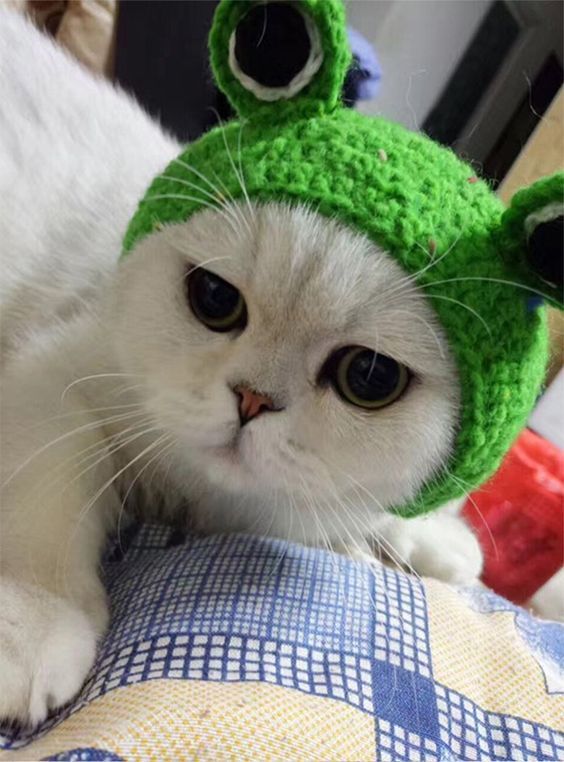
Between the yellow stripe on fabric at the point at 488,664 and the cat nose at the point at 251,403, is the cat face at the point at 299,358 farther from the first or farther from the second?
the yellow stripe on fabric at the point at 488,664

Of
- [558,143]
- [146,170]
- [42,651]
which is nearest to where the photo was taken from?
[42,651]

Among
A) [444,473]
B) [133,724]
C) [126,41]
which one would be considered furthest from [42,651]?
[126,41]

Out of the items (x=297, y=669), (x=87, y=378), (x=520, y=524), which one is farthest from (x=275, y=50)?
(x=520, y=524)

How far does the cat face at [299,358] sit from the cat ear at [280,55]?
11 centimetres

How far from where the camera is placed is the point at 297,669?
630mm

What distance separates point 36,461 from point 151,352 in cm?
18

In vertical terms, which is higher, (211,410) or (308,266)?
(308,266)

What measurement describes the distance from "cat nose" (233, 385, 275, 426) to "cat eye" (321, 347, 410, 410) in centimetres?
6

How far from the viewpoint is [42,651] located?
0.64 meters

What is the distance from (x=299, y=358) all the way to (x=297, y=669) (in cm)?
26

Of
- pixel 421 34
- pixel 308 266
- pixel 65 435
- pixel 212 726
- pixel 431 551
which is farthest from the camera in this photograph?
pixel 421 34

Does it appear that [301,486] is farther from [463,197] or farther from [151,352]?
[463,197]

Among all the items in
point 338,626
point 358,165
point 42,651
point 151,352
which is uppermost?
point 358,165

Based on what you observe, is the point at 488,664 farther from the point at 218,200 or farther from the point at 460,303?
the point at 218,200
